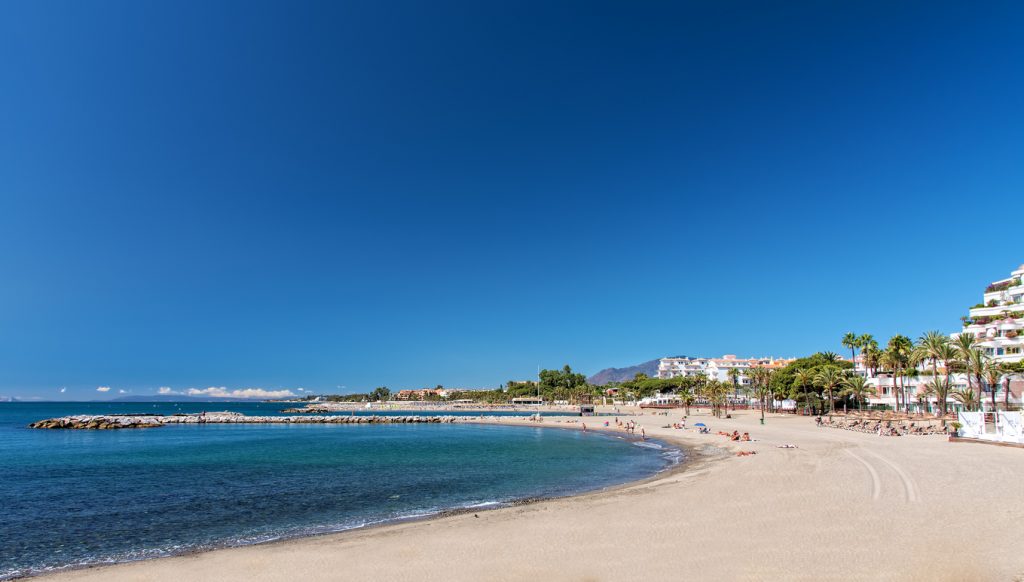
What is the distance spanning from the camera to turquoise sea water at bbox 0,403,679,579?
16.8 m

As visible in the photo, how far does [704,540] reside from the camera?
1305 centimetres

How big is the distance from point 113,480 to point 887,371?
86.7 m

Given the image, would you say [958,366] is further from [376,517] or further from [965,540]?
[376,517]

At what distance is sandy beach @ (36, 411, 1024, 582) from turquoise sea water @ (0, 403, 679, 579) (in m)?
2.99

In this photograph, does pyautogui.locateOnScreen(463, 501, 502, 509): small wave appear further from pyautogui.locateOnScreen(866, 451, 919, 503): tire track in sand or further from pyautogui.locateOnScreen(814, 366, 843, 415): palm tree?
pyautogui.locateOnScreen(814, 366, 843, 415): palm tree

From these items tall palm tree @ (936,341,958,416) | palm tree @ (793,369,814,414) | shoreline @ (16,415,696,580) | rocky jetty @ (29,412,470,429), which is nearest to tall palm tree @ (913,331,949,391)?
tall palm tree @ (936,341,958,416)

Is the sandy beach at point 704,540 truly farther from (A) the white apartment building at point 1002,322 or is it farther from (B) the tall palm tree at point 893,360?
(A) the white apartment building at point 1002,322

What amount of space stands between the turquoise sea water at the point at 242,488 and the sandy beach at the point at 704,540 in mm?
2986

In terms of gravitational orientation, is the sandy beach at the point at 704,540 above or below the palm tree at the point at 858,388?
above

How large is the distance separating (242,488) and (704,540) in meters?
23.8

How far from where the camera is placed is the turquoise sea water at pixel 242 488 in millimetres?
16750

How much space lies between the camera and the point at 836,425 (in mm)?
51688

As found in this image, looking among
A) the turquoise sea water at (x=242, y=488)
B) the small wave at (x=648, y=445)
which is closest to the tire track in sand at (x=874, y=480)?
the turquoise sea water at (x=242, y=488)

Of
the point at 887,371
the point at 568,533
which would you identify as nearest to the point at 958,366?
the point at 887,371
